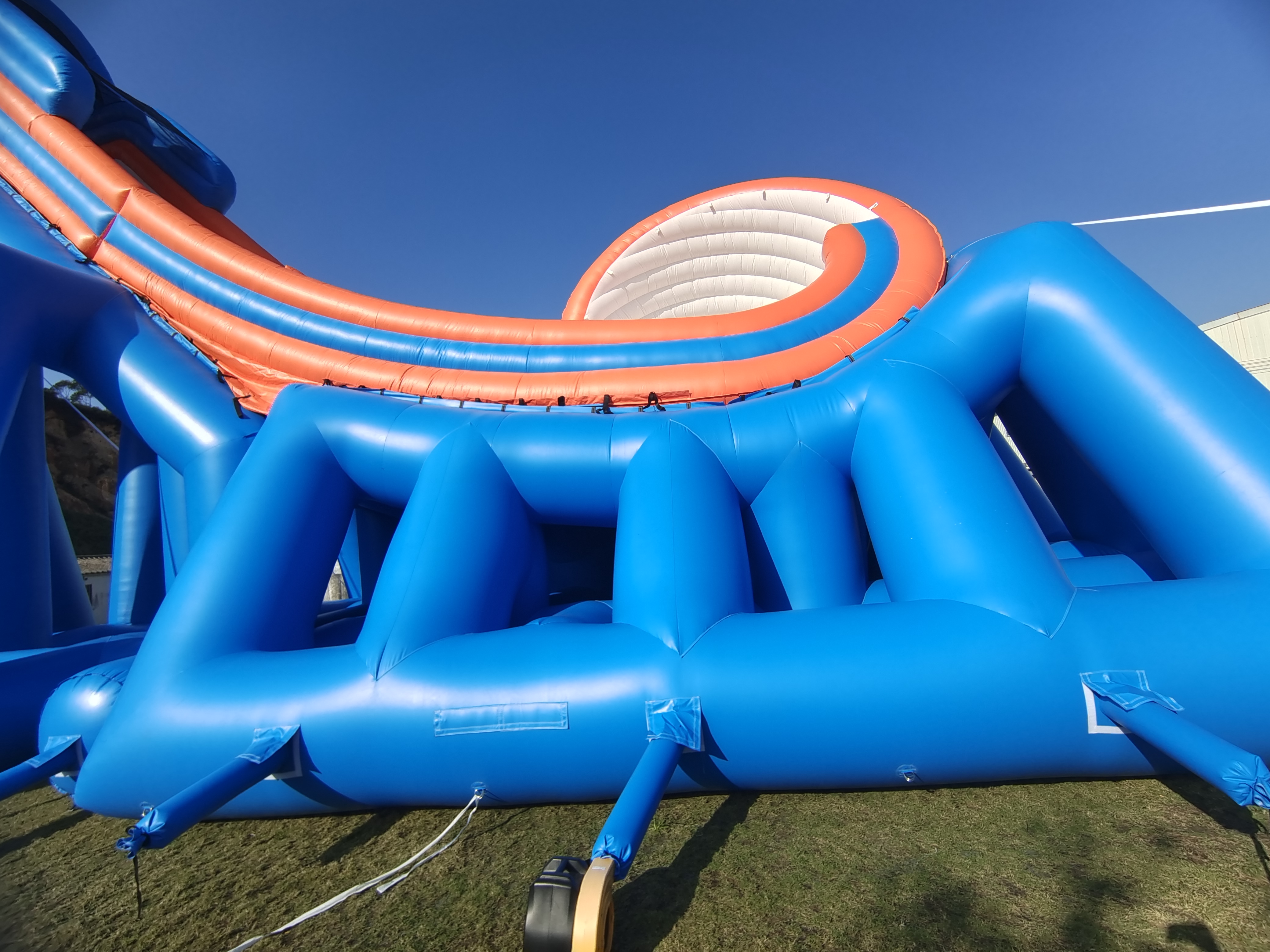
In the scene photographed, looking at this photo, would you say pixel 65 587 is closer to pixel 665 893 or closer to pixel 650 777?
pixel 650 777

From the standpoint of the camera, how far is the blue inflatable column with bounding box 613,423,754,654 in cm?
256

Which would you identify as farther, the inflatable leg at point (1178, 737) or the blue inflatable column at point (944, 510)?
the blue inflatable column at point (944, 510)

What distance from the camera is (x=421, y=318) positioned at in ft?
16.4

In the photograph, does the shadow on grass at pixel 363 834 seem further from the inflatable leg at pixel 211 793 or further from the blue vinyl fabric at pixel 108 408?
the blue vinyl fabric at pixel 108 408

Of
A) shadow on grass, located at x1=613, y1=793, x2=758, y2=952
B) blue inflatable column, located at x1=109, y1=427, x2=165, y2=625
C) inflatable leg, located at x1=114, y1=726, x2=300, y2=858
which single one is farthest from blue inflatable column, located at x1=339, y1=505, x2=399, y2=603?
shadow on grass, located at x1=613, y1=793, x2=758, y2=952

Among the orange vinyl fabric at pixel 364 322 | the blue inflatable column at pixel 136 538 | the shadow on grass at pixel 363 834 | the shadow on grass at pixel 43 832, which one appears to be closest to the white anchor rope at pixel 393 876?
the shadow on grass at pixel 363 834

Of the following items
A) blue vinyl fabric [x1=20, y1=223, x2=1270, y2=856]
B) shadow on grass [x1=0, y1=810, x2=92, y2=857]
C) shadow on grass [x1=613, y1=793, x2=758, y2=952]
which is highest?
blue vinyl fabric [x1=20, y1=223, x2=1270, y2=856]

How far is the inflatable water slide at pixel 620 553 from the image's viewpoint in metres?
2.20

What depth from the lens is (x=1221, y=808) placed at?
205 centimetres

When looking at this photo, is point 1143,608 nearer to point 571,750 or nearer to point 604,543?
point 571,750

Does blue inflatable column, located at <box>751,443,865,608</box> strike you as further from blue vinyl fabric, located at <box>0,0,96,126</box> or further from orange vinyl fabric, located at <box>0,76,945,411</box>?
blue vinyl fabric, located at <box>0,0,96,126</box>

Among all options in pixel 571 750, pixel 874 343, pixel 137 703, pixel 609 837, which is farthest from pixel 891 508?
pixel 137 703

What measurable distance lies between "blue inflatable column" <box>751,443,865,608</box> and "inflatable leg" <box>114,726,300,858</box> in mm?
2147

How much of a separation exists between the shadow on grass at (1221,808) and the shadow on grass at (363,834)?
8.54ft
